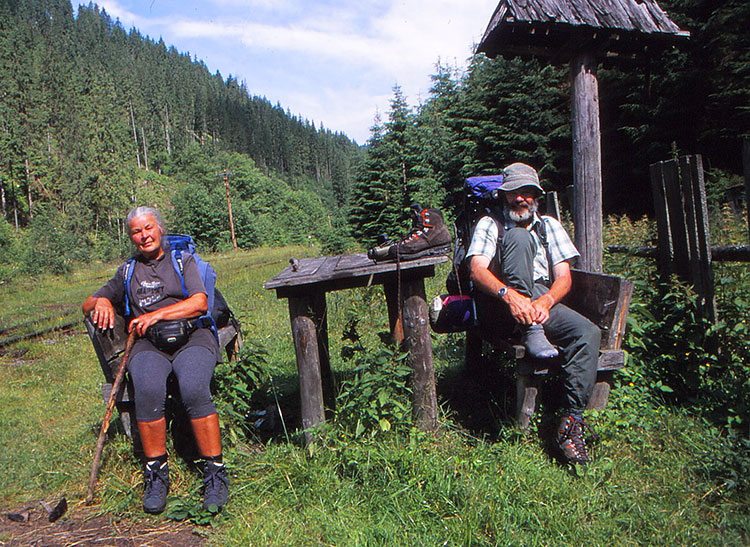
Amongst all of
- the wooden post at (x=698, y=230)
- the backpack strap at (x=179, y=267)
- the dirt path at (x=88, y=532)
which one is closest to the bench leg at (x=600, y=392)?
the wooden post at (x=698, y=230)

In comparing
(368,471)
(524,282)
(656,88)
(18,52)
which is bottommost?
(368,471)

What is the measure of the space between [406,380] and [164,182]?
8503 cm

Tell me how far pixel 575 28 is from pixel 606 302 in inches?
85.9

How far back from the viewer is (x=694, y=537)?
8.24 ft

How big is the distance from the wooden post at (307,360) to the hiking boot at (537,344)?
1.36m

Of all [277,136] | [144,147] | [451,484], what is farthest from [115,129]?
[451,484]

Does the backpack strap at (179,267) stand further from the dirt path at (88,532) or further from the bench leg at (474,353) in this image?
the bench leg at (474,353)

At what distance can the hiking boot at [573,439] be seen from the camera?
319 centimetres

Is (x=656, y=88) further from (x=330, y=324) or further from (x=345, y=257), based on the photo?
(x=345, y=257)

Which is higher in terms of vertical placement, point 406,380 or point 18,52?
point 18,52

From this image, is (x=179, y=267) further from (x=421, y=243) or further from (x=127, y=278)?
(x=421, y=243)

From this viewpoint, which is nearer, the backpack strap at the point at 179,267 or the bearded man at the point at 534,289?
the bearded man at the point at 534,289

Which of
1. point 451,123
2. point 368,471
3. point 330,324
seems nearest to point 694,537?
point 368,471

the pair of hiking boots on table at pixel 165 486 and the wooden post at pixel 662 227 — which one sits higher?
the wooden post at pixel 662 227
